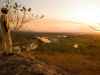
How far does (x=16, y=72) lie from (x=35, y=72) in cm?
71

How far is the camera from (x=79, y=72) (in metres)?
8.59

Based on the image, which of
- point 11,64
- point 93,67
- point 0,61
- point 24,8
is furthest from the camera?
point 24,8

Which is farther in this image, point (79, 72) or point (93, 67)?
point (93, 67)

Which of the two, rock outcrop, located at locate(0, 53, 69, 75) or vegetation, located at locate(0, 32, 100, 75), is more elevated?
rock outcrop, located at locate(0, 53, 69, 75)

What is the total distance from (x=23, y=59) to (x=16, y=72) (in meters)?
1.03

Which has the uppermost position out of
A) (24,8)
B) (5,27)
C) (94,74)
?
(24,8)

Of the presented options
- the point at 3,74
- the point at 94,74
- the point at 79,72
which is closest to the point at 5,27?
the point at 3,74

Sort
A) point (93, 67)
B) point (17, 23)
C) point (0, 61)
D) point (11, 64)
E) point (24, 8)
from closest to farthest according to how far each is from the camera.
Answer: point (11, 64), point (0, 61), point (93, 67), point (24, 8), point (17, 23)

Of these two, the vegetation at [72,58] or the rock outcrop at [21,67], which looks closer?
the rock outcrop at [21,67]

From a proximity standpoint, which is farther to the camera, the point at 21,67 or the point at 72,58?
the point at 72,58

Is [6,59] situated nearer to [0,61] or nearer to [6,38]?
[0,61]

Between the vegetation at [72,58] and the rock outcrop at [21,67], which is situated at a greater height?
the rock outcrop at [21,67]

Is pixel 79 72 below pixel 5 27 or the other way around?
below

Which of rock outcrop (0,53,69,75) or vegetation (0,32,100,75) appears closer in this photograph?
rock outcrop (0,53,69,75)
